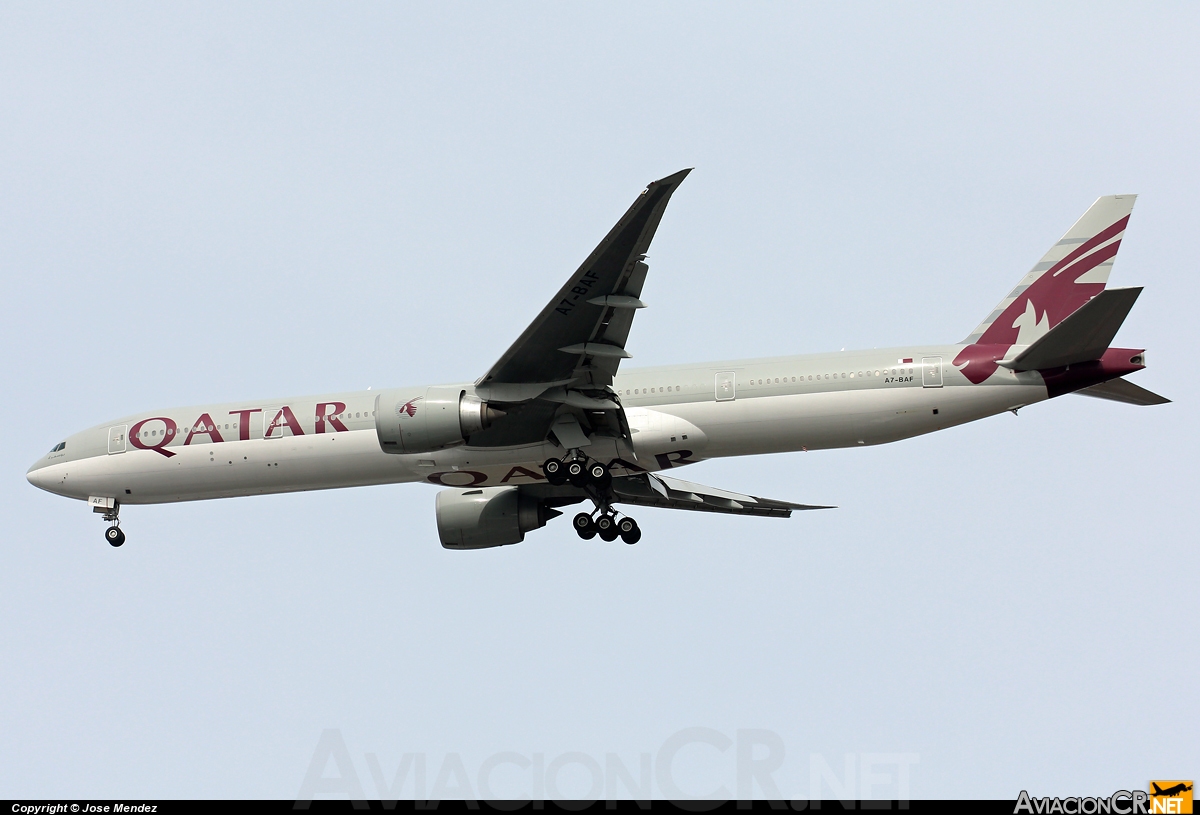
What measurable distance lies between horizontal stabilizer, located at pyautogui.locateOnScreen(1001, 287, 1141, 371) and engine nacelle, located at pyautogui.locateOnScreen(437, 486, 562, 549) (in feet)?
36.4

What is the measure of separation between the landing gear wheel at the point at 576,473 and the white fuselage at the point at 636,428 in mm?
311

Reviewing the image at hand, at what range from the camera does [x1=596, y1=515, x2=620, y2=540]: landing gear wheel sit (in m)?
28.8

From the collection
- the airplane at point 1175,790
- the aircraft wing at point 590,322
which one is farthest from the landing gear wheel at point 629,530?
the airplane at point 1175,790

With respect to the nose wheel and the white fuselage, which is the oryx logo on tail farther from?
the nose wheel

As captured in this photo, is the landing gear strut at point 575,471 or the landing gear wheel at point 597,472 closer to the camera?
the landing gear strut at point 575,471

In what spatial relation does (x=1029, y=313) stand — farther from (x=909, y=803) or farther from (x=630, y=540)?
(x=909, y=803)

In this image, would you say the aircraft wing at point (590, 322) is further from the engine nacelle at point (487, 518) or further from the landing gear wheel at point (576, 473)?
the engine nacelle at point (487, 518)

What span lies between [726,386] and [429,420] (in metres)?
6.11

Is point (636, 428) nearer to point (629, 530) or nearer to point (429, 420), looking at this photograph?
point (629, 530)

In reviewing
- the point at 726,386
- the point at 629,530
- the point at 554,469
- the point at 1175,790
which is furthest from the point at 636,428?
the point at 1175,790

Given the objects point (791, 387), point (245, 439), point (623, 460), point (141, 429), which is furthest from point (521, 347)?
point (141, 429)

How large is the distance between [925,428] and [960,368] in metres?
1.37

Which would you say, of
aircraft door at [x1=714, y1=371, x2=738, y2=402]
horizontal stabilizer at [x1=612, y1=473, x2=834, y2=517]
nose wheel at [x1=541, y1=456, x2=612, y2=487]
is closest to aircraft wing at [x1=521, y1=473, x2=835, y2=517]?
horizontal stabilizer at [x1=612, y1=473, x2=834, y2=517]

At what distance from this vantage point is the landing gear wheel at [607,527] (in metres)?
28.8
